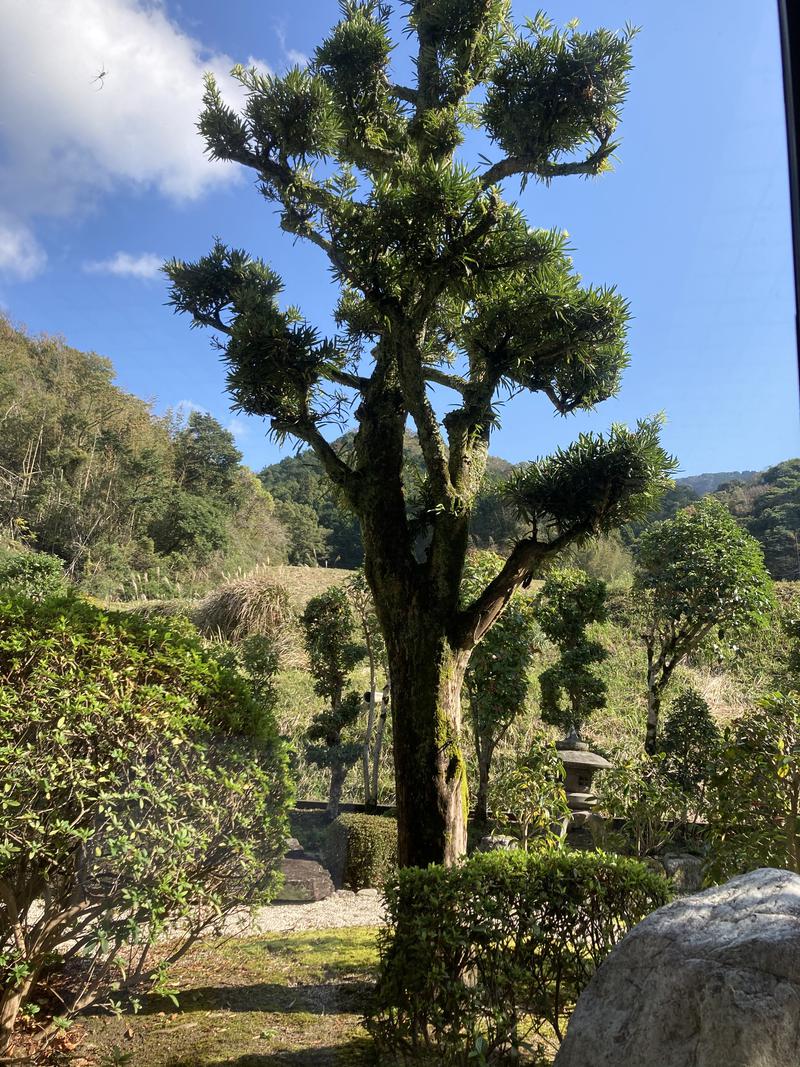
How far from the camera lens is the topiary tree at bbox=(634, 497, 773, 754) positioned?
6776mm

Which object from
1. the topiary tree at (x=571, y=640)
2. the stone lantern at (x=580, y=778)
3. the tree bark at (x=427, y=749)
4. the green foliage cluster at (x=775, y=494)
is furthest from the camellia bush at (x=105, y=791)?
the topiary tree at (x=571, y=640)

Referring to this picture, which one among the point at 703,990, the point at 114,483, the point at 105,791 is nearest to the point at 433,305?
the point at 105,791

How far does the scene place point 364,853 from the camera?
237 inches

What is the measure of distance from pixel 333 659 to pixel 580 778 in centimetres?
307

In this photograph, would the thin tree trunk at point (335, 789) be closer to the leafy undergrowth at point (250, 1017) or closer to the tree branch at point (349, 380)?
the leafy undergrowth at point (250, 1017)

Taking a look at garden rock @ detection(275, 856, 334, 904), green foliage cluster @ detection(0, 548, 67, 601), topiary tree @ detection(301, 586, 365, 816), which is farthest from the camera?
green foliage cluster @ detection(0, 548, 67, 601)

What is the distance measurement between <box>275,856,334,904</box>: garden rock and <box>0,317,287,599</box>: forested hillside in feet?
27.8

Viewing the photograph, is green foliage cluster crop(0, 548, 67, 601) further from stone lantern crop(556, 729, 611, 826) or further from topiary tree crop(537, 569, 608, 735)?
stone lantern crop(556, 729, 611, 826)

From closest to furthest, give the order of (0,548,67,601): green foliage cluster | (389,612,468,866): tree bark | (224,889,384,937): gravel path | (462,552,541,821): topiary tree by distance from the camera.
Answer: (389,612,468,866): tree bark < (224,889,384,937): gravel path < (462,552,541,821): topiary tree < (0,548,67,601): green foliage cluster

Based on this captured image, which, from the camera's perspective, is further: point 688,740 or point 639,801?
point 688,740

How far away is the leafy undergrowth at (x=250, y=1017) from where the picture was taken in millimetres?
2615

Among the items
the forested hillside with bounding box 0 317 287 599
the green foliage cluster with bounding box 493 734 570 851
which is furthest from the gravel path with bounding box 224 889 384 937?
the forested hillside with bounding box 0 317 287 599

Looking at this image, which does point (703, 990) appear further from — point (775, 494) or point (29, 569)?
point (29, 569)

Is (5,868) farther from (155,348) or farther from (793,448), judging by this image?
(155,348)
